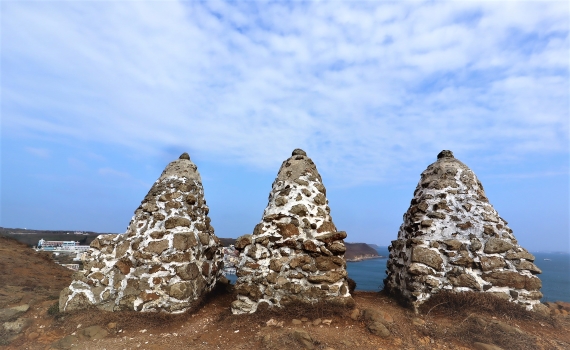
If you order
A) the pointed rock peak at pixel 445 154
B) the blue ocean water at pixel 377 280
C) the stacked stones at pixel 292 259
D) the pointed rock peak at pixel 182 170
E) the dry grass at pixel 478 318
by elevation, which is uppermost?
the pointed rock peak at pixel 445 154

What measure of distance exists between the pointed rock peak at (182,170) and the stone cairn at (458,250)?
5362 millimetres

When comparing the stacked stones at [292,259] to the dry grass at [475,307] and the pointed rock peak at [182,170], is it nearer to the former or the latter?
the dry grass at [475,307]

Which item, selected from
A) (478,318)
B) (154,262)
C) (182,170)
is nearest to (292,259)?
(154,262)

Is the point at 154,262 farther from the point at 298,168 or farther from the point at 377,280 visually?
the point at 377,280

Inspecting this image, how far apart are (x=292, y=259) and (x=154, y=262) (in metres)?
2.87

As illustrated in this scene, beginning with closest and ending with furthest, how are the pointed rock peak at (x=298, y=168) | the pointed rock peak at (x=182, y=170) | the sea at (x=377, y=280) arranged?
1. the pointed rock peak at (x=298, y=168)
2. the pointed rock peak at (x=182, y=170)
3. the sea at (x=377, y=280)

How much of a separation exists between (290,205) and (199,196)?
250cm

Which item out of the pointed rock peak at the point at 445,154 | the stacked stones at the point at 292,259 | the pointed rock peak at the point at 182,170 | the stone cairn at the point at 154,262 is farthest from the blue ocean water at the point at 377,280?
the pointed rock peak at the point at 182,170

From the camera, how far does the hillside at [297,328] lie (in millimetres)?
4668

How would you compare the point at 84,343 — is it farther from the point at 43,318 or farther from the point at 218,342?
the point at 218,342

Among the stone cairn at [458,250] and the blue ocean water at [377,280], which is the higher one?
the stone cairn at [458,250]

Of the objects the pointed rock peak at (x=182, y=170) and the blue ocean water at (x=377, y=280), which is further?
the blue ocean water at (x=377, y=280)

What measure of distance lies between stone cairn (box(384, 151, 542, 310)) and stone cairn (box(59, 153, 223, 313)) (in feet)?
14.9

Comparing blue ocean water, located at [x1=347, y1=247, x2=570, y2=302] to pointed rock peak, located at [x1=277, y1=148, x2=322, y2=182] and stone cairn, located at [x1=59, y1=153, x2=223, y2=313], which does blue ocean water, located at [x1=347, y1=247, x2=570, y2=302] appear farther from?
stone cairn, located at [x1=59, y1=153, x2=223, y2=313]
